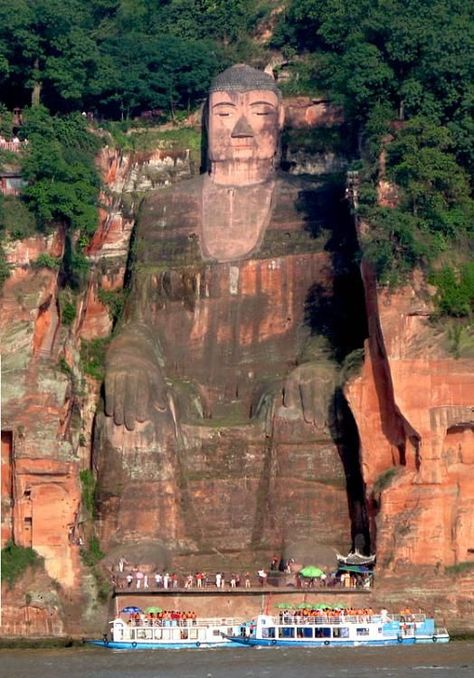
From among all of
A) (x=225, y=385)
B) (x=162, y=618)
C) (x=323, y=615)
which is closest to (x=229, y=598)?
(x=162, y=618)

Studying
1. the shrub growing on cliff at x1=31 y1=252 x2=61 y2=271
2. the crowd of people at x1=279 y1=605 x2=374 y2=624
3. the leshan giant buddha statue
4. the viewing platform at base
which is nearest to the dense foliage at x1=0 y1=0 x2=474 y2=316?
the shrub growing on cliff at x1=31 y1=252 x2=61 y2=271

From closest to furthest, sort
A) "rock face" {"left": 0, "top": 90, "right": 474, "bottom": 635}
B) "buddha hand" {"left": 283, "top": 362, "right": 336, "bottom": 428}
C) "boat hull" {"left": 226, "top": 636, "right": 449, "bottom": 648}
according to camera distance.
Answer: "boat hull" {"left": 226, "top": 636, "right": 449, "bottom": 648} → "rock face" {"left": 0, "top": 90, "right": 474, "bottom": 635} → "buddha hand" {"left": 283, "top": 362, "right": 336, "bottom": 428}

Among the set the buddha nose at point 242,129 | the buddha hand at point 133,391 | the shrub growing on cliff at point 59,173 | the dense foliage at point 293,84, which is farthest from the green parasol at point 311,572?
the buddha nose at point 242,129

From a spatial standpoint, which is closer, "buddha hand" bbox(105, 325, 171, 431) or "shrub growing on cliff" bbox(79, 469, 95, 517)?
"buddha hand" bbox(105, 325, 171, 431)

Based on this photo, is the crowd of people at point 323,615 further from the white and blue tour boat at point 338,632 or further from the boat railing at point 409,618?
the boat railing at point 409,618

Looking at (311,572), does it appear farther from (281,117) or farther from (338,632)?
(281,117)

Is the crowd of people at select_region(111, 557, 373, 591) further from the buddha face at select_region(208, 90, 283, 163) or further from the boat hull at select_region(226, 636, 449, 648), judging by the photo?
the buddha face at select_region(208, 90, 283, 163)

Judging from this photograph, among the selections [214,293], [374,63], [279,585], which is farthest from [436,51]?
[279,585]
